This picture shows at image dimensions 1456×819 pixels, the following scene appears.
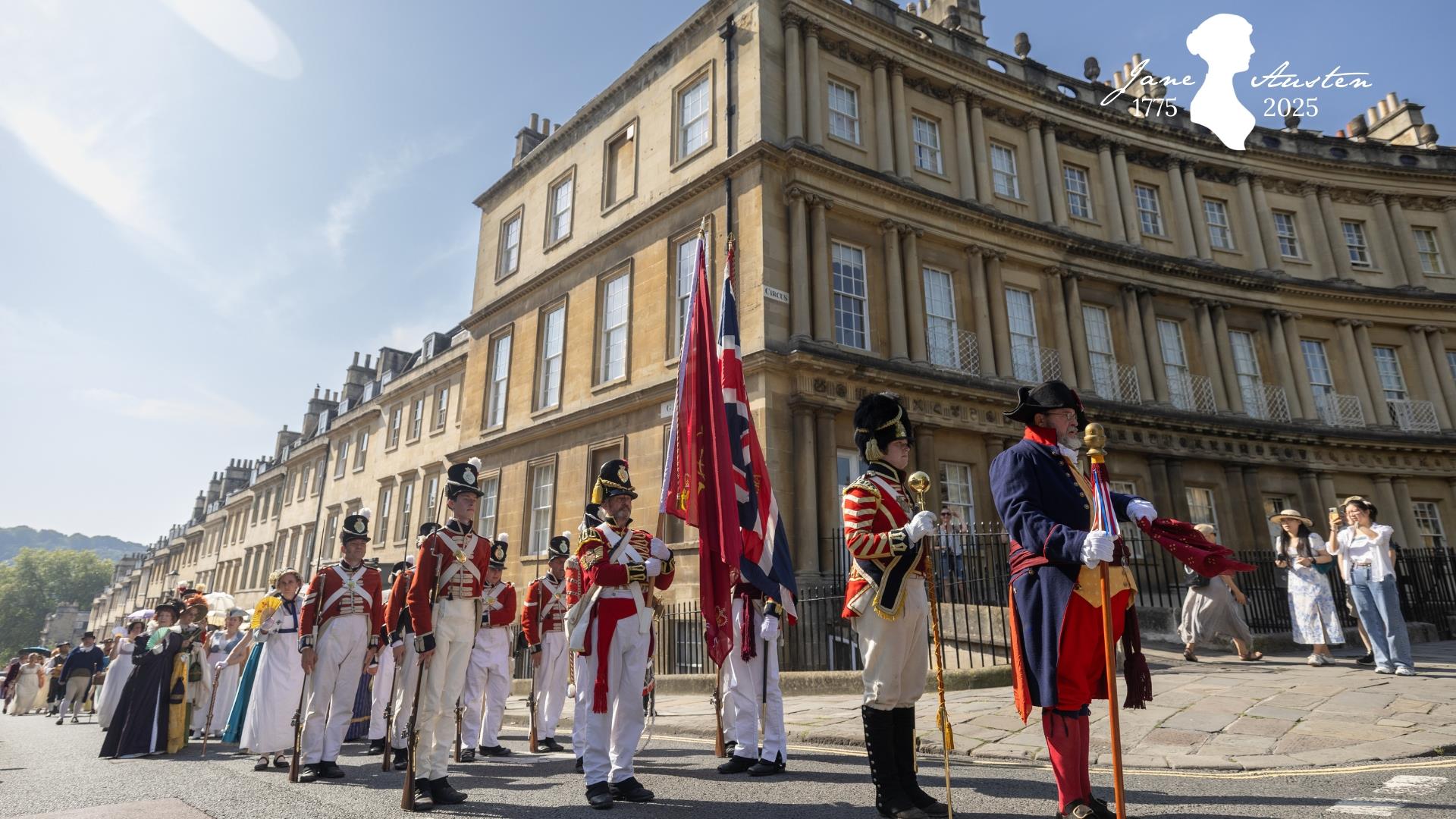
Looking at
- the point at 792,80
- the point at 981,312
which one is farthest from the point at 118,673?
the point at 981,312

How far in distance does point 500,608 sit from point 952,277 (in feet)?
44.7

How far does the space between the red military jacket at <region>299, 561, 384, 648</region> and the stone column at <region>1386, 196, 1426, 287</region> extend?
30135mm

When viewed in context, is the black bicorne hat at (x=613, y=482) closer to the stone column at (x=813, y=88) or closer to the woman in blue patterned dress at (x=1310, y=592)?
the woman in blue patterned dress at (x=1310, y=592)

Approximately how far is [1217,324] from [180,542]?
73.4 m

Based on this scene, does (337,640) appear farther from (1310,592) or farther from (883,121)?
(883,121)

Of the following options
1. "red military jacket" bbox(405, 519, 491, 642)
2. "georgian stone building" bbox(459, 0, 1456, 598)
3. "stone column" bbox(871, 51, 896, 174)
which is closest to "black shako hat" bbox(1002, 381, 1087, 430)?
"red military jacket" bbox(405, 519, 491, 642)

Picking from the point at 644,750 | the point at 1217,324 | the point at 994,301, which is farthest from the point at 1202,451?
the point at 644,750

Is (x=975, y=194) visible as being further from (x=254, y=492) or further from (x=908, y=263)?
(x=254, y=492)

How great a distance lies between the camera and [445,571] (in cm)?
574

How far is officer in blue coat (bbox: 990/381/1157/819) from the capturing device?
3.42 meters

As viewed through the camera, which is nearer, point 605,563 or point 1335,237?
point 605,563

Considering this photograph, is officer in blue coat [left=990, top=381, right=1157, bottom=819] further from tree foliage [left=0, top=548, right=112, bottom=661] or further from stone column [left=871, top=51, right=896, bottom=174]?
tree foliage [left=0, top=548, right=112, bottom=661]

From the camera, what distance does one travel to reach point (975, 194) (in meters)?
18.8

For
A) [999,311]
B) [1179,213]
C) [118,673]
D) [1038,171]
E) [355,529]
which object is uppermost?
[1038,171]
